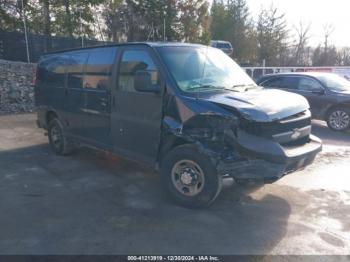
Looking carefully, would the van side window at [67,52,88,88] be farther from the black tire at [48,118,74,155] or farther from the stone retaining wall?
the stone retaining wall

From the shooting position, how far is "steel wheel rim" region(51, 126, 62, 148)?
7.06 metres

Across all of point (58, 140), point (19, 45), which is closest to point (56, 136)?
point (58, 140)

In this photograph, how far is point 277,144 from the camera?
13.4 feet

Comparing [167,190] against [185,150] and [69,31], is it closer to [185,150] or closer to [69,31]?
[185,150]

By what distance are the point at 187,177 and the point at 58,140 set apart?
3.67 metres

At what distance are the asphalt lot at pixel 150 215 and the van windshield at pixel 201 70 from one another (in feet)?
5.04

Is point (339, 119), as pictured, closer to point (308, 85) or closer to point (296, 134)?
point (308, 85)

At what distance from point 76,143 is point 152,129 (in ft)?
8.04

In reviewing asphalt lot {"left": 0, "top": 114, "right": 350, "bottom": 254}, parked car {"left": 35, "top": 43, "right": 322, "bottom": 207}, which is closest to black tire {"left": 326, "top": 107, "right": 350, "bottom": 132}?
asphalt lot {"left": 0, "top": 114, "right": 350, "bottom": 254}

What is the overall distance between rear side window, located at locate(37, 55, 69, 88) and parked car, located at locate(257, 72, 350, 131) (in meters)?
6.97

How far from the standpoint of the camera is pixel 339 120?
9.83 meters

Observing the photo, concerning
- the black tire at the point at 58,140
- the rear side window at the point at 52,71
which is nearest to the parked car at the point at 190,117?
the rear side window at the point at 52,71

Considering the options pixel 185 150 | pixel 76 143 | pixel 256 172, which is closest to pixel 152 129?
pixel 185 150

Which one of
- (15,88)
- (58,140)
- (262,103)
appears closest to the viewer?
(262,103)
